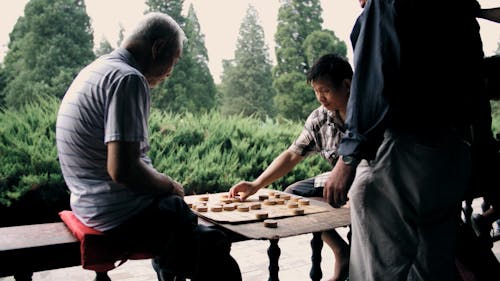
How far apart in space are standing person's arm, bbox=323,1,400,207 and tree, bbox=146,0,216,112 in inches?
551

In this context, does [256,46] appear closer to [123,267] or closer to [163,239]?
[123,267]

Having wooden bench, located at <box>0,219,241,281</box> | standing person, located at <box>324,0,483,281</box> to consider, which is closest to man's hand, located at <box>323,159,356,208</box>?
standing person, located at <box>324,0,483,281</box>

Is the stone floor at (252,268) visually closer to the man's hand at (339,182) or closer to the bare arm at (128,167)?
the man's hand at (339,182)

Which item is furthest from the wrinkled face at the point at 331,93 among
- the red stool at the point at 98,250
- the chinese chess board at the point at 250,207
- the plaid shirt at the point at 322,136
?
the red stool at the point at 98,250

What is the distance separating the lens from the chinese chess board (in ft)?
7.11

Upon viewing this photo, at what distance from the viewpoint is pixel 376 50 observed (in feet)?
6.04

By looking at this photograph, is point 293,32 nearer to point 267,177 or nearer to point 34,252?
point 267,177

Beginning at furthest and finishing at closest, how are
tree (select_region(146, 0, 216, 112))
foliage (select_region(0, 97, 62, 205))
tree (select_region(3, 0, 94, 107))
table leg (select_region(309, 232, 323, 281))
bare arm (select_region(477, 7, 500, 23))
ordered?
tree (select_region(3, 0, 94, 107)) → tree (select_region(146, 0, 216, 112)) → foliage (select_region(0, 97, 62, 205)) → table leg (select_region(309, 232, 323, 281)) → bare arm (select_region(477, 7, 500, 23))

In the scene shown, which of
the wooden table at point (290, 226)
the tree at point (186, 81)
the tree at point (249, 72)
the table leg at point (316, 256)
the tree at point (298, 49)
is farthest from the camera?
the tree at point (249, 72)

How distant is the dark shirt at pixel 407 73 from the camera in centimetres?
181

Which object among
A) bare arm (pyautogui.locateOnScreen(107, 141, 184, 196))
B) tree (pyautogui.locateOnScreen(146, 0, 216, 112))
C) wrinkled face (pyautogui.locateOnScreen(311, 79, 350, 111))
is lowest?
bare arm (pyautogui.locateOnScreen(107, 141, 184, 196))

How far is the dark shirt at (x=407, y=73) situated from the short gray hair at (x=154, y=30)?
845mm

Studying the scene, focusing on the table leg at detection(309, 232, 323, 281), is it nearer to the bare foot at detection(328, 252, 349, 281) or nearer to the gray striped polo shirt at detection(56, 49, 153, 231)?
the bare foot at detection(328, 252, 349, 281)

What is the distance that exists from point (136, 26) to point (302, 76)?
16.3 metres
